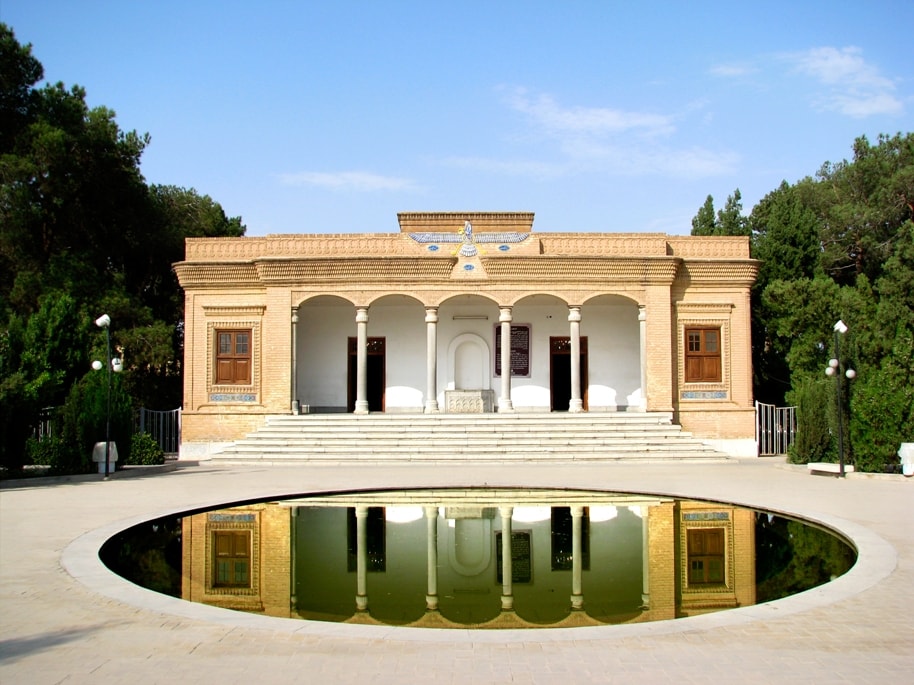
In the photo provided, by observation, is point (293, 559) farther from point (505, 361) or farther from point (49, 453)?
point (505, 361)

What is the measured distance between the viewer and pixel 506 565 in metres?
8.24

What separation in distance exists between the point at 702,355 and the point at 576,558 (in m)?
15.1

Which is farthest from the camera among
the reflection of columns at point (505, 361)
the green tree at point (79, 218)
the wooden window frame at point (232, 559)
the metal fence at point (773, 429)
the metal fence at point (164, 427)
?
the green tree at point (79, 218)

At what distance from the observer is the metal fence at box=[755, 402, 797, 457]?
22.5 meters

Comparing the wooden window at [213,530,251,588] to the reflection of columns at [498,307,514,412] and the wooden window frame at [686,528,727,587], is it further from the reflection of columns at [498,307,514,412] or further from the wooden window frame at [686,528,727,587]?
the reflection of columns at [498,307,514,412]

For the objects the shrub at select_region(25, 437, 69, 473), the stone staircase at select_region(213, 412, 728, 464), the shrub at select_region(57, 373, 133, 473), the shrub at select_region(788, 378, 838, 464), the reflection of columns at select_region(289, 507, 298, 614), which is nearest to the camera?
the reflection of columns at select_region(289, 507, 298, 614)

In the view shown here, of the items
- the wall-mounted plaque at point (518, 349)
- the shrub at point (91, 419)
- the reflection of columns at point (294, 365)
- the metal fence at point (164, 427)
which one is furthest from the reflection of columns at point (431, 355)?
the shrub at point (91, 419)

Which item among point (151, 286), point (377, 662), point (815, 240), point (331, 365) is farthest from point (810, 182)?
point (377, 662)

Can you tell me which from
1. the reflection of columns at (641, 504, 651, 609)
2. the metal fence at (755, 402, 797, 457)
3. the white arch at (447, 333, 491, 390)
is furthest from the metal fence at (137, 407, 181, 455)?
the metal fence at (755, 402, 797, 457)

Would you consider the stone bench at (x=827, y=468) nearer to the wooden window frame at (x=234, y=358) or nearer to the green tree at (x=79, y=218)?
the wooden window frame at (x=234, y=358)

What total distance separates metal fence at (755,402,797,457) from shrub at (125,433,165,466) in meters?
15.5

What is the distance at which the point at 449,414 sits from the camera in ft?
70.4

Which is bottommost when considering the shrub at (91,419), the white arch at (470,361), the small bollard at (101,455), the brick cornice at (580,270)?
the small bollard at (101,455)

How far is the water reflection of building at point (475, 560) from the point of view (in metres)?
6.64
